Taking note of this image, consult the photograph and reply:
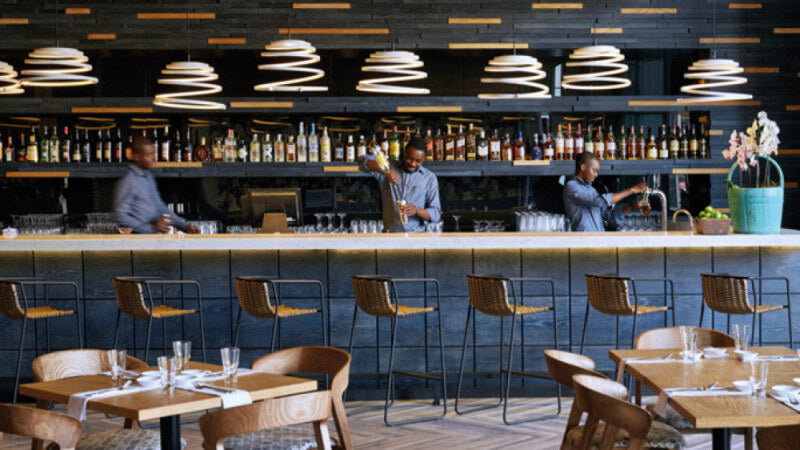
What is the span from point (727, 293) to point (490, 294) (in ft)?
4.57

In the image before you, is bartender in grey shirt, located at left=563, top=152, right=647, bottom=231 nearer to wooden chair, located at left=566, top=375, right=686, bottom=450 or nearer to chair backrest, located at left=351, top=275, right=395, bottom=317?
chair backrest, located at left=351, top=275, right=395, bottom=317

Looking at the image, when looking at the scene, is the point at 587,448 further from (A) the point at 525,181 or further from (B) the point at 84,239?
(A) the point at 525,181

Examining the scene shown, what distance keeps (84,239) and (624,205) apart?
15.4 feet

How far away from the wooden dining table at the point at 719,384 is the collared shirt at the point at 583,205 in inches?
123

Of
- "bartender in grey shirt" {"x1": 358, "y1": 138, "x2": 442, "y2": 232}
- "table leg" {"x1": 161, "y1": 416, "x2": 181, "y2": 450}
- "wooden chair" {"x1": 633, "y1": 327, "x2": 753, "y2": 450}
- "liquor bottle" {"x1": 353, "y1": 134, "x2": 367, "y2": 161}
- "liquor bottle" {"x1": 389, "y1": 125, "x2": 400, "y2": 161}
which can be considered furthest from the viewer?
"liquor bottle" {"x1": 389, "y1": 125, "x2": 400, "y2": 161}

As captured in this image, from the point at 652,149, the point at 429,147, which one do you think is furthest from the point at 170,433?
the point at 652,149

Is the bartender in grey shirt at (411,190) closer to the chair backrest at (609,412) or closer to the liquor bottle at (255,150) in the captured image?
the liquor bottle at (255,150)

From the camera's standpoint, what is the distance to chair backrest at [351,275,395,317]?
511 cm

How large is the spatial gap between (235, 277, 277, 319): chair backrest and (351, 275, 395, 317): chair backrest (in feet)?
1.71

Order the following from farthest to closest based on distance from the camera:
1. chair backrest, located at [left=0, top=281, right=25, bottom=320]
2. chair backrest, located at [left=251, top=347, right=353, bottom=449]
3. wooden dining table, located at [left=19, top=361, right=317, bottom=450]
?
chair backrest, located at [left=0, top=281, right=25, bottom=320] < chair backrest, located at [left=251, top=347, right=353, bottom=449] < wooden dining table, located at [left=19, top=361, right=317, bottom=450]

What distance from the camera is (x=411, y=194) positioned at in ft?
21.9

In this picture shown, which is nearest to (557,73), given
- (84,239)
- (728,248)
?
(728,248)

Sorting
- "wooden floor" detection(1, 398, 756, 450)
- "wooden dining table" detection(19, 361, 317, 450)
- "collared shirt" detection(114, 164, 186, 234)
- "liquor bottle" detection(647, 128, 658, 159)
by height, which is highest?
"liquor bottle" detection(647, 128, 658, 159)

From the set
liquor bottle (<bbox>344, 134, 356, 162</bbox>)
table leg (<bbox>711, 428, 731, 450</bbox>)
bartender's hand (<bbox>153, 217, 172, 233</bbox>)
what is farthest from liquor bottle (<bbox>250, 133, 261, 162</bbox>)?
table leg (<bbox>711, 428, 731, 450</bbox>)
